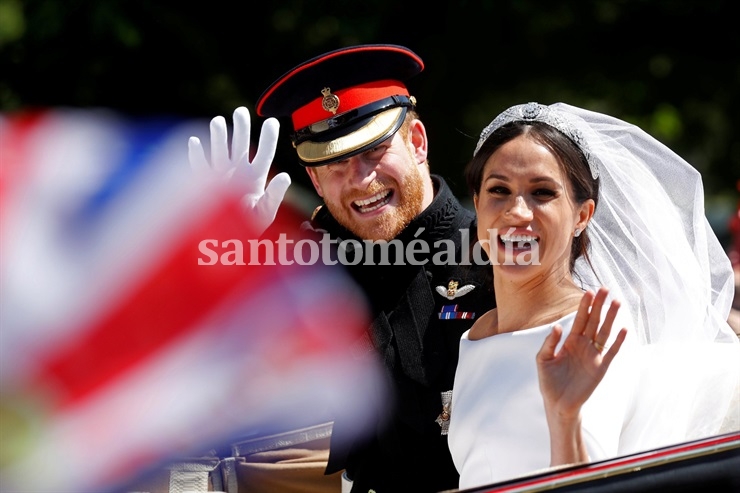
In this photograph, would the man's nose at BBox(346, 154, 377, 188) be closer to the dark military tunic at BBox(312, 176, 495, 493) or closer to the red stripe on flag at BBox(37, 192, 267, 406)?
the dark military tunic at BBox(312, 176, 495, 493)

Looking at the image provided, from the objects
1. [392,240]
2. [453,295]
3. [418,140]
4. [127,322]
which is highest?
[418,140]

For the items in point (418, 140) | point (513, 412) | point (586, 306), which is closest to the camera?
point (586, 306)

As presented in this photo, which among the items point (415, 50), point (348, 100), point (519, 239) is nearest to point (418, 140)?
point (348, 100)

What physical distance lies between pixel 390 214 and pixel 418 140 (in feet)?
0.96

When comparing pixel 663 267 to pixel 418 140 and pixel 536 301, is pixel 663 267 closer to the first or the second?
pixel 536 301

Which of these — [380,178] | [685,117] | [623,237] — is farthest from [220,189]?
[685,117]

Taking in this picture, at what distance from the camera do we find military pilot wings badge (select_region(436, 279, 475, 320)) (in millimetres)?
2730

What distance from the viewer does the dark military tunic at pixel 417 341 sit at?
2.69 metres

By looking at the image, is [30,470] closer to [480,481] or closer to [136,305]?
[136,305]

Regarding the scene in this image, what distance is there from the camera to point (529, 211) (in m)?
2.13

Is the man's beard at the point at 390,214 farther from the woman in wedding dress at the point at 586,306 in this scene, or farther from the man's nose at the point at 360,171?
→ the woman in wedding dress at the point at 586,306

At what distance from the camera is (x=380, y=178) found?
2828 millimetres

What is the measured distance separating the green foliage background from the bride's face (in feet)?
13.5

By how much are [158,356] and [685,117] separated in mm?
7730
